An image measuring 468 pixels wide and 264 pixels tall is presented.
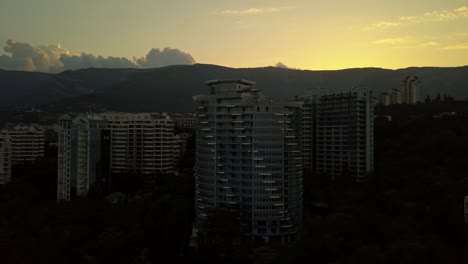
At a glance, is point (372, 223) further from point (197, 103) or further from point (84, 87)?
point (84, 87)

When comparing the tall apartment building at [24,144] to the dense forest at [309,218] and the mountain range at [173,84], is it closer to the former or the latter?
the dense forest at [309,218]

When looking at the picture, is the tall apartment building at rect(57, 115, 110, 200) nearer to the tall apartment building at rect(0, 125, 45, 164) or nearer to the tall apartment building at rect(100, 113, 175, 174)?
the tall apartment building at rect(100, 113, 175, 174)

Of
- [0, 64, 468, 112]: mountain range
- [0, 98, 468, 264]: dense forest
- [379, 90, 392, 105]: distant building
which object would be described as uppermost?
[0, 64, 468, 112]: mountain range

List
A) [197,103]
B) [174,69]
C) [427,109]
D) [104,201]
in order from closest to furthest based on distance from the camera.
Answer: [197,103]
[104,201]
[427,109]
[174,69]

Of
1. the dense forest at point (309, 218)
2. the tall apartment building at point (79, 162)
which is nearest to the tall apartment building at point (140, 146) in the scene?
the dense forest at point (309, 218)

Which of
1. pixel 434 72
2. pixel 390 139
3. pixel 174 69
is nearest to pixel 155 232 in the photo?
pixel 390 139

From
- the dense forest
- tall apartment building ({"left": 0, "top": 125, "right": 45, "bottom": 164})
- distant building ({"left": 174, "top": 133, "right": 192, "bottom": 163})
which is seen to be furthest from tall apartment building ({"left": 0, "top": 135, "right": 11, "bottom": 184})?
distant building ({"left": 174, "top": 133, "right": 192, "bottom": 163})
